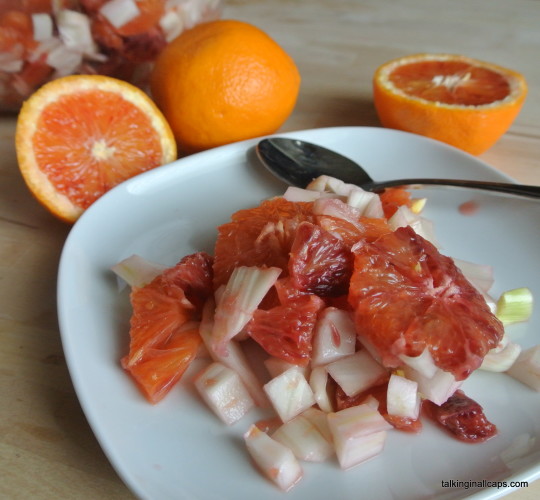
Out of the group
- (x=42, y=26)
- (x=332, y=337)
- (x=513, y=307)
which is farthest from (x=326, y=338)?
(x=42, y=26)

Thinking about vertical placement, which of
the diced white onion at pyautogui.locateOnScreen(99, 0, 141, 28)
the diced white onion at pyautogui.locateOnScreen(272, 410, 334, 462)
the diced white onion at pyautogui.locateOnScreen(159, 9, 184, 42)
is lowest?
the diced white onion at pyautogui.locateOnScreen(272, 410, 334, 462)

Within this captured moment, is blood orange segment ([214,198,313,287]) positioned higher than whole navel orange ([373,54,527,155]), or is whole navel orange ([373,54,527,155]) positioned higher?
whole navel orange ([373,54,527,155])

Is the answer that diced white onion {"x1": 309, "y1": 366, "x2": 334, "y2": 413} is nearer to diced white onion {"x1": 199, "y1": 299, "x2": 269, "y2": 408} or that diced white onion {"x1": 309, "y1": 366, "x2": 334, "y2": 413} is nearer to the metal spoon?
diced white onion {"x1": 199, "y1": 299, "x2": 269, "y2": 408}

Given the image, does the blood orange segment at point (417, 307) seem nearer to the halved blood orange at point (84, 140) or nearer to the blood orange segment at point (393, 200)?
the blood orange segment at point (393, 200)

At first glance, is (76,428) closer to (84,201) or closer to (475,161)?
(84,201)

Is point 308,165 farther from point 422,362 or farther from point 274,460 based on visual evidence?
point 274,460

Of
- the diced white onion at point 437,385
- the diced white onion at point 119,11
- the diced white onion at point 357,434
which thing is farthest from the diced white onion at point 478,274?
the diced white onion at point 119,11

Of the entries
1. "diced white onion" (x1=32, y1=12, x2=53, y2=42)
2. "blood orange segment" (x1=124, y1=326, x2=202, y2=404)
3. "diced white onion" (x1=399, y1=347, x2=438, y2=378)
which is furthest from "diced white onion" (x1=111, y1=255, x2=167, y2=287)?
"diced white onion" (x1=32, y1=12, x2=53, y2=42)
